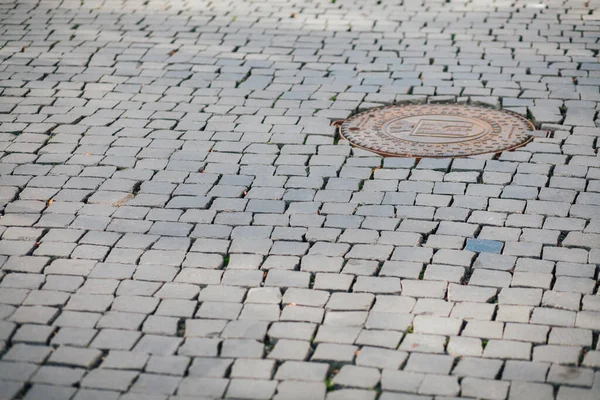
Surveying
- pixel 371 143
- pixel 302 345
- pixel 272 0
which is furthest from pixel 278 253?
pixel 272 0

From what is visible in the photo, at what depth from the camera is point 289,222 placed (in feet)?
18.2

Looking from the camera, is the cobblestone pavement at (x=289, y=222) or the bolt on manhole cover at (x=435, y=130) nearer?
the cobblestone pavement at (x=289, y=222)

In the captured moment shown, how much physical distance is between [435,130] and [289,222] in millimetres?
2022

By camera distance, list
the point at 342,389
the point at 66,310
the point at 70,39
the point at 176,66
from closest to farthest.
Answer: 1. the point at 342,389
2. the point at 66,310
3. the point at 176,66
4. the point at 70,39

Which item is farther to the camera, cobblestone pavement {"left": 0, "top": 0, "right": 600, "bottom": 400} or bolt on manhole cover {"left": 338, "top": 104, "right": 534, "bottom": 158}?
bolt on manhole cover {"left": 338, "top": 104, "right": 534, "bottom": 158}

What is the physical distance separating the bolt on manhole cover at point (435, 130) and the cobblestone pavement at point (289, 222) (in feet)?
0.55

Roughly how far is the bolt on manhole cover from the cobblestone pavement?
168mm

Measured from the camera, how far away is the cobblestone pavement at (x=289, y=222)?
4.06 meters

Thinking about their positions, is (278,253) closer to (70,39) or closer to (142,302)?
(142,302)

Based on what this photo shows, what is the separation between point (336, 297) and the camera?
4.64 m

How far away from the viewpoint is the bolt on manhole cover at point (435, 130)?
263 inches

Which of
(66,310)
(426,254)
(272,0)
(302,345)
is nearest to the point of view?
(302,345)

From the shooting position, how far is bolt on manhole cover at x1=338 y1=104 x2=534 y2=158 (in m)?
6.67

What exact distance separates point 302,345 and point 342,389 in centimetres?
42
